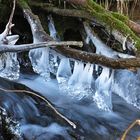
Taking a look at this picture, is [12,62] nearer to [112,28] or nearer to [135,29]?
[112,28]

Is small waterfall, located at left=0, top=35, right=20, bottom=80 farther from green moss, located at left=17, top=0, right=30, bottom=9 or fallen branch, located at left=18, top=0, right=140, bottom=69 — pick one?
green moss, located at left=17, top=0, right=30, bottom=9

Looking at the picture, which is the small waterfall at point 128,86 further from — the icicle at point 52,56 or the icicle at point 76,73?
the icicle at point 52,56

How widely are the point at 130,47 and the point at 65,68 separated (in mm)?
635

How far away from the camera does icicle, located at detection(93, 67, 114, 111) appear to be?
310cm

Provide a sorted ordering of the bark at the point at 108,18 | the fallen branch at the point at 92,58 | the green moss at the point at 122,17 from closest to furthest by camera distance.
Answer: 1. the fallen branch at the point at 92,58
2. the bark at the point at 108,18
3. the green moss at the point at 122,17

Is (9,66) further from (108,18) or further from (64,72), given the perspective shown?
(108,18)

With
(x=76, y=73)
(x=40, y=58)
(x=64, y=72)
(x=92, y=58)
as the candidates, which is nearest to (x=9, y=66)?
(x=40, y=58)

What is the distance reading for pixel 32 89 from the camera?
3.74 metres

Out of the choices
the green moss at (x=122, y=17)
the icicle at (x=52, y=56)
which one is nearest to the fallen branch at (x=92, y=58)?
the icicle at (x=52, y=56)

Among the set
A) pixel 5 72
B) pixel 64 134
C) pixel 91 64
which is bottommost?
pixel 64 134

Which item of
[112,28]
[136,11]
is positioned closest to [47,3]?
[112,28]

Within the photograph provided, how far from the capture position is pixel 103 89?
3.23m

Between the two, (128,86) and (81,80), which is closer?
(81,80)

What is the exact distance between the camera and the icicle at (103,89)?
3098 mm
